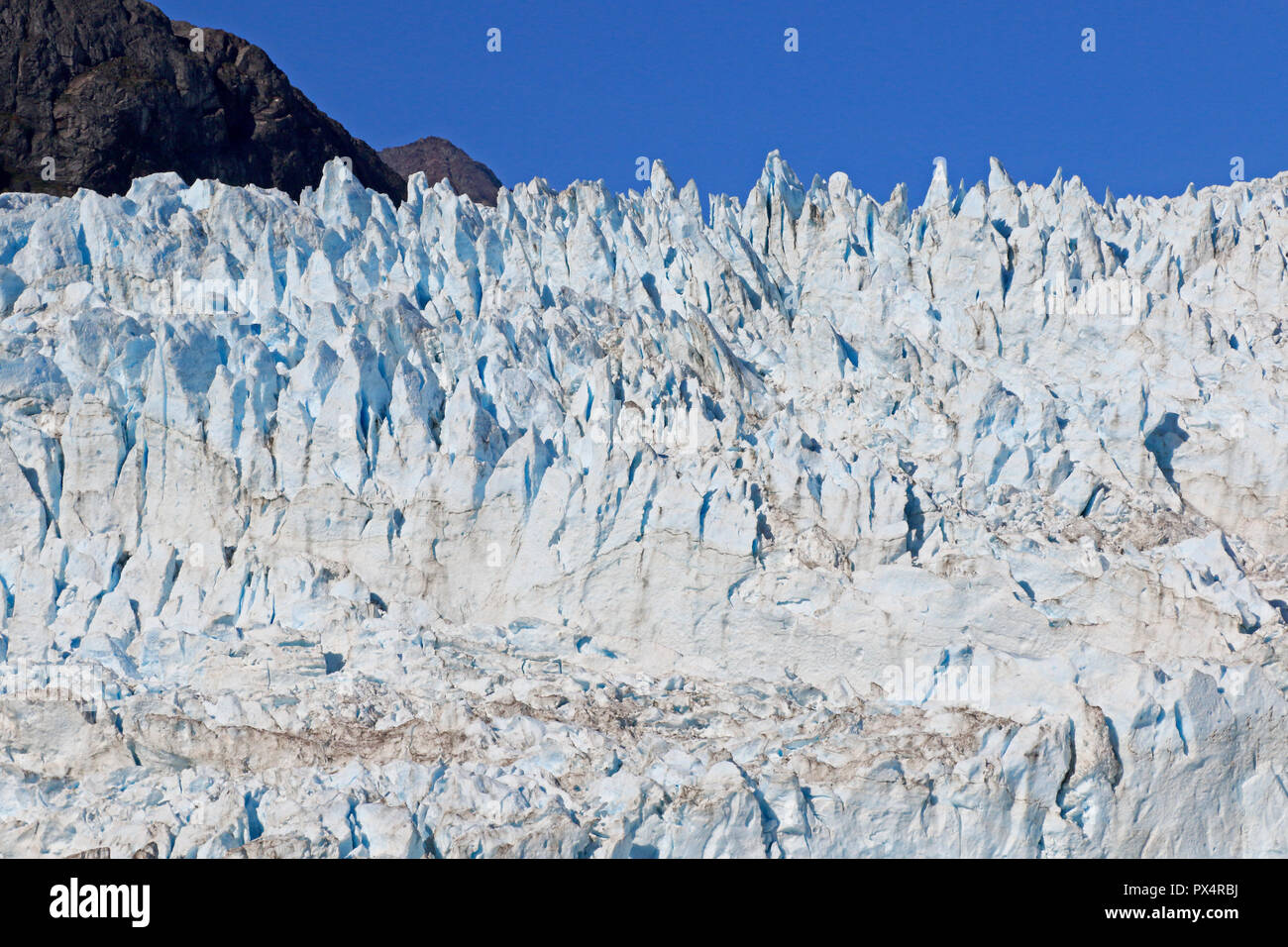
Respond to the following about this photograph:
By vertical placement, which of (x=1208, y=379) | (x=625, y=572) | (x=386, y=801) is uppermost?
(x=1208, y=379)

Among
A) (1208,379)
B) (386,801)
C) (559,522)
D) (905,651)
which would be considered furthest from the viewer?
Result: (1208,379)

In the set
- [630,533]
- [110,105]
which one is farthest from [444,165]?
[630,533]

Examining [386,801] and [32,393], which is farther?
[32,393]

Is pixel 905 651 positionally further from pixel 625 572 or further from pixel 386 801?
pixel 386 801

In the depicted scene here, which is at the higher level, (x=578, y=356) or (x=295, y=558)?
(x=578, y=356)

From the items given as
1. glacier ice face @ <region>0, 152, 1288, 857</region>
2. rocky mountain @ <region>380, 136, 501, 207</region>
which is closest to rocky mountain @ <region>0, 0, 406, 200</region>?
glacier ice face @ <region>0, 152, 1288, 857</region>

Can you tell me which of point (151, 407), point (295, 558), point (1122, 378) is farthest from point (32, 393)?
point (1122, 378)

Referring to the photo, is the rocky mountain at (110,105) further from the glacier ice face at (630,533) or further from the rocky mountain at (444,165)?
the rocky mountain at (444,165)

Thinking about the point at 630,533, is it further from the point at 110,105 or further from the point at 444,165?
the point at 444,165
